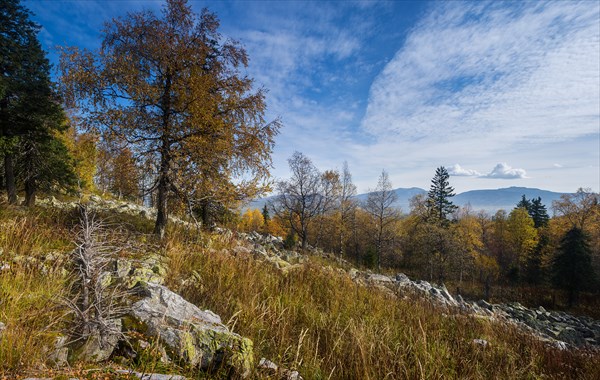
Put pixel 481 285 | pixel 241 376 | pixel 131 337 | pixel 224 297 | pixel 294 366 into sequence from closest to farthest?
pixel 131 337 < pixel 241 376 < pixel 294 366 < pixel 224 297 < pixel 481 285

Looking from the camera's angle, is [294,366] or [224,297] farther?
[224,297]

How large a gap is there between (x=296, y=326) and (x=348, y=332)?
27.9 inches

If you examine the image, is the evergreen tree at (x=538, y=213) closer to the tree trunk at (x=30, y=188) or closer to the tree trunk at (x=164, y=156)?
the tree trunk at (x=164, y=156)

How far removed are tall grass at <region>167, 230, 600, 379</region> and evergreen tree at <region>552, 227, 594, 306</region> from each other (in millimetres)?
31053

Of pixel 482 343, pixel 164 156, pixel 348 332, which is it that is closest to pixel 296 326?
pixel 348 332

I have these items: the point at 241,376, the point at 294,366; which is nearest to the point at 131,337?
the point at 241,376

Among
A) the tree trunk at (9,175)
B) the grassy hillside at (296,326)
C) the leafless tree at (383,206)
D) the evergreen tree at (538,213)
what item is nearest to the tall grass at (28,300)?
the grassy hillside at (296,326)

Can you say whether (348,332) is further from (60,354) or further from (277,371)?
(60,354)

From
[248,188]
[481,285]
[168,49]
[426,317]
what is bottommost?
[481,285]

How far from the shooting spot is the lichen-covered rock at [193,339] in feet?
7.27

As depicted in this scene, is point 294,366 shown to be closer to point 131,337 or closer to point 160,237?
point 131,337

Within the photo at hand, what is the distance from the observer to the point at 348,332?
3.55 meters

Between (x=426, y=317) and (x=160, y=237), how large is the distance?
22.6ft

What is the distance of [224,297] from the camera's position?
382cm
